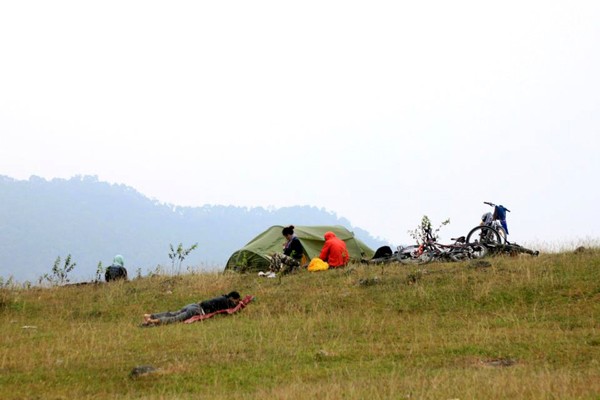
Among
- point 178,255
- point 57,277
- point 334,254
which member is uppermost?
point 178,255

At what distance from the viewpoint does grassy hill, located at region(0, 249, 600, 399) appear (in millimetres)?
9398

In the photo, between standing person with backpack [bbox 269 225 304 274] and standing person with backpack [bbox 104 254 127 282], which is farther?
standing person with backpack [bbox 104 254 127 282]

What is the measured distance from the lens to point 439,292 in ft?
53.5

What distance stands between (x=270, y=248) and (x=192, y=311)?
8966 millimetres

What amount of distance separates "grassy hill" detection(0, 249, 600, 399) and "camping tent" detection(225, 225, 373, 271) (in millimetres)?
2916

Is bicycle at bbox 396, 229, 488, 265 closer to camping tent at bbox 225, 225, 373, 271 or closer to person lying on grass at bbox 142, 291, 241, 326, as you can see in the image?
camping tent at bbox 225, 225, 373, 271

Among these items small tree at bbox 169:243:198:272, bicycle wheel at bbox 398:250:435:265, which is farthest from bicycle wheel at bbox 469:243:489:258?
small tree at bbox 169:243:198:272

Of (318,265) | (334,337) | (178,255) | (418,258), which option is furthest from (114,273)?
(334,337)

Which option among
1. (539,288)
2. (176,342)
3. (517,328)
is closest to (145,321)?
(176,342)

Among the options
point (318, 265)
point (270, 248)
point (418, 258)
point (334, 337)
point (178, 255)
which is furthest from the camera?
point (178, 255)

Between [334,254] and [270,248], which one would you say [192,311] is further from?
[270,248]

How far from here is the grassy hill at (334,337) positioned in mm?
9398

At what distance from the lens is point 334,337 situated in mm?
13227

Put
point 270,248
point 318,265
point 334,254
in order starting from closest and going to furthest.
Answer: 1. point 318,265
2. point 334,254
3. point 270,248
